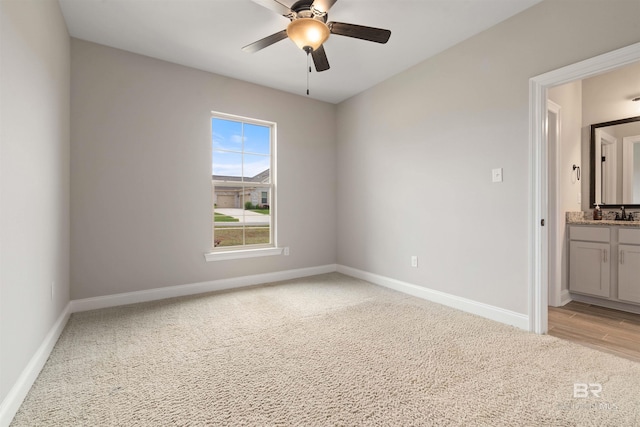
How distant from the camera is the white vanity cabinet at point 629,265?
9.32 feet

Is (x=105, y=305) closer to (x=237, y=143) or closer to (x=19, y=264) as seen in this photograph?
(x=19, y=264)

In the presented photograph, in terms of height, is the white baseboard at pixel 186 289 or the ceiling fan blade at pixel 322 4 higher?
the ceiling fan blade at pixel 322 4

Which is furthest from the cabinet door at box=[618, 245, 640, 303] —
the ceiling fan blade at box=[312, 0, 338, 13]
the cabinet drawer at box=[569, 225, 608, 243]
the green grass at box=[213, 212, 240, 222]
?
the green grass at box=[213, 212, 240, 222]

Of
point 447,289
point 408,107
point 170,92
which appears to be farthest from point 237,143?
point 447,289

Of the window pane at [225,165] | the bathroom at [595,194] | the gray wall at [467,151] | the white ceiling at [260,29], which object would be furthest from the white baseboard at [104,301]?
the bathroom at [595,194]

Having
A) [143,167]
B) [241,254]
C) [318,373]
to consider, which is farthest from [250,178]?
[318,373]

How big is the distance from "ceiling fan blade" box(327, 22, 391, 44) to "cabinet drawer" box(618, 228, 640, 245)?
3061mm

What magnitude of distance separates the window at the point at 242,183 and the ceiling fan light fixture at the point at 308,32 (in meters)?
1.88

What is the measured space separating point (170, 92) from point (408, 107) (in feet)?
9.01

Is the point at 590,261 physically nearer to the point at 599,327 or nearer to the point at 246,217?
the point at 599,327

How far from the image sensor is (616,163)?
130 inches

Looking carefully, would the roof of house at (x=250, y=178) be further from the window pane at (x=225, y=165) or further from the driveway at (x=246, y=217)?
the driveway at (x=246, y=217)

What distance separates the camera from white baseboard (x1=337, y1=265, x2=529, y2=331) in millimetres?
2494

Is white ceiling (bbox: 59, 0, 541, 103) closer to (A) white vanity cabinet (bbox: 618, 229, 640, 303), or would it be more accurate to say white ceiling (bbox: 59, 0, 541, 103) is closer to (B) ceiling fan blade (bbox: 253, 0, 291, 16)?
(B) ceiling fan blade (bbox: 253, 0, 291, 16)
